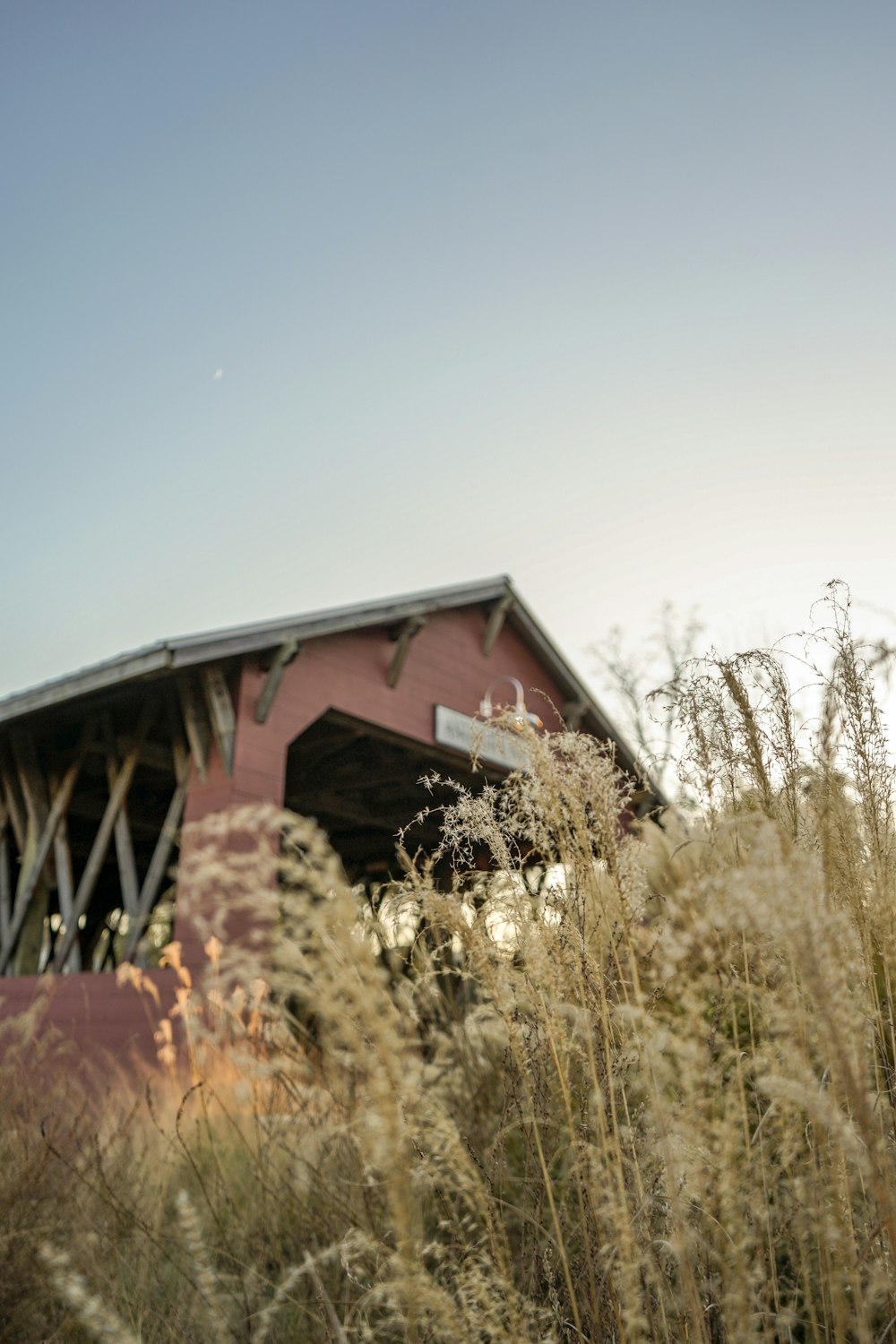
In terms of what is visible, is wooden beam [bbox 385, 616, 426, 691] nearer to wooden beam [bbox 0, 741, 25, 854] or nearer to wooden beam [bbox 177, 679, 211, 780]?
wooden beam [bbox 177, 679, 211, 780]

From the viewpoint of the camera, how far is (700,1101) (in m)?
1.33

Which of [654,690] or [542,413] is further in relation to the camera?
[542,413]

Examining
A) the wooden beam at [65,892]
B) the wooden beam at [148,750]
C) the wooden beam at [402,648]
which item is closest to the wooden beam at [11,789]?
the wooden beam at [148,750]

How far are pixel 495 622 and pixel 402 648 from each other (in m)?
2.02

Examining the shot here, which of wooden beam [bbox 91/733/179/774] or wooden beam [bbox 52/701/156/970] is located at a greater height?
wooden beam [bbox 91/733/179/774]

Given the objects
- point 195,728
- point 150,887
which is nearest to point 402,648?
point 195,728

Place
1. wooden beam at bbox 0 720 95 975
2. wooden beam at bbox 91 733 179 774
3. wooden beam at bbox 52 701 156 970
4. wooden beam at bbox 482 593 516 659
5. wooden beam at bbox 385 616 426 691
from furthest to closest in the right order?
wooden beam at bbox 482 593 516 659 → wooden beam at bbox 385 616 426 691 → wooden beam at bbox 91 733 179 774 → wooden beam at bbox 0 720 95 975 → wooden beam at bbox 52 701 156 970

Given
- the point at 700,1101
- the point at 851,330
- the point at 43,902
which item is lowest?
the point at 700,1101

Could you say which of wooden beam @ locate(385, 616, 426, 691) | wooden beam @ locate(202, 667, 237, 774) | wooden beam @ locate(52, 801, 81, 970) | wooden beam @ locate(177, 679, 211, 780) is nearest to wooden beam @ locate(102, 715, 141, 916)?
wooden beam @ locate(52, 801, 81, 970)

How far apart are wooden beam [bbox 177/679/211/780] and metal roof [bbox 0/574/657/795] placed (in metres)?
0.52

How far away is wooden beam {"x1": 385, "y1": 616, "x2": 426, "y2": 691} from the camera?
31.9 ft

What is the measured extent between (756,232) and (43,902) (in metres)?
8.95

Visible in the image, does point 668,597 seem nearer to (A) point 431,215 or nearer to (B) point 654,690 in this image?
(A) point 431,215

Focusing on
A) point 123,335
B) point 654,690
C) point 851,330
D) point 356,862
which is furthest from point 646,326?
point 356,862
